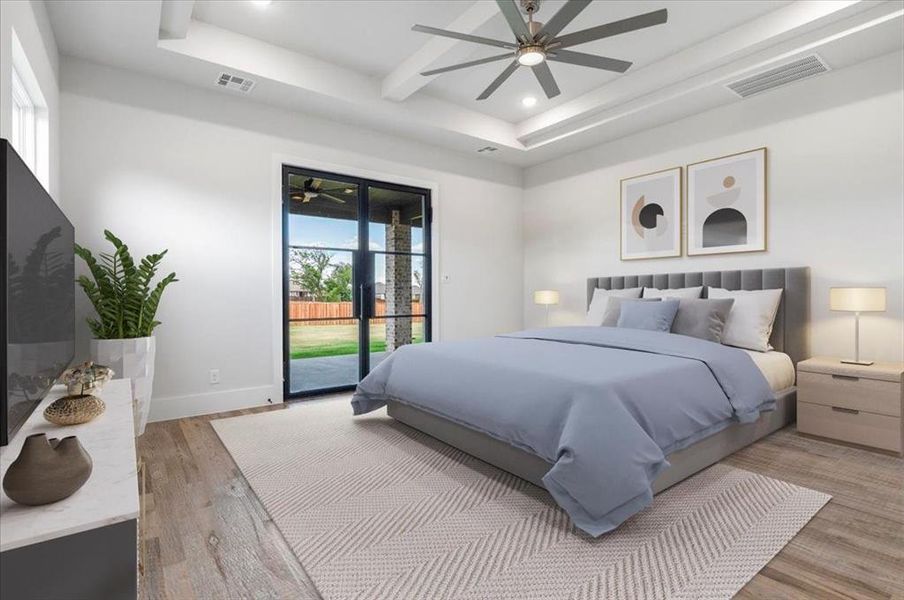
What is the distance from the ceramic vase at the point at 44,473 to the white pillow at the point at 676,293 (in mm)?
3929

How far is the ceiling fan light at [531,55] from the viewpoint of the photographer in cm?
265

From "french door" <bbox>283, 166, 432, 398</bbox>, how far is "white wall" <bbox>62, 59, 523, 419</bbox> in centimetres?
20

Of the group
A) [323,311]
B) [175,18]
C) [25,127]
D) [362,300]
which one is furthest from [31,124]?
[362,300]

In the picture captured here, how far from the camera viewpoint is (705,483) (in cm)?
234

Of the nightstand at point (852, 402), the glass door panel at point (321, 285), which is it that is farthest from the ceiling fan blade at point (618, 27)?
the glass door panel at point (321, 285)

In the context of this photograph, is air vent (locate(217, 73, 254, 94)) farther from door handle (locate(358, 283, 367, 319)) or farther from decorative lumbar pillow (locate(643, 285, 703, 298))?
decorative lumbar pillow (locate(643, 285, 703, 298))

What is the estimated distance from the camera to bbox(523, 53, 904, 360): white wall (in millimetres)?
3248

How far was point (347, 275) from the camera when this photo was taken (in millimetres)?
4680

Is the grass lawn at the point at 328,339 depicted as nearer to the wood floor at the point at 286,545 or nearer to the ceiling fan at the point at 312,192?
the ceiling fan at the point at 312,192

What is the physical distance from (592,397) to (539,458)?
0.45 m

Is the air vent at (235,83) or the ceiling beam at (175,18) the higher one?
the ceiling beam at (175,18)

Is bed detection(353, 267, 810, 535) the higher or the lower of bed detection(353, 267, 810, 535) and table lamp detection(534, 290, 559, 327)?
the lower

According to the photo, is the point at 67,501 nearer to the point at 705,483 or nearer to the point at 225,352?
the point at 705,483

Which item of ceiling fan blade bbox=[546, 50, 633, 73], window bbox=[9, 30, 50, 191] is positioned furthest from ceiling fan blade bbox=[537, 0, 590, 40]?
window bbox=[9, 30, 50, 191]
